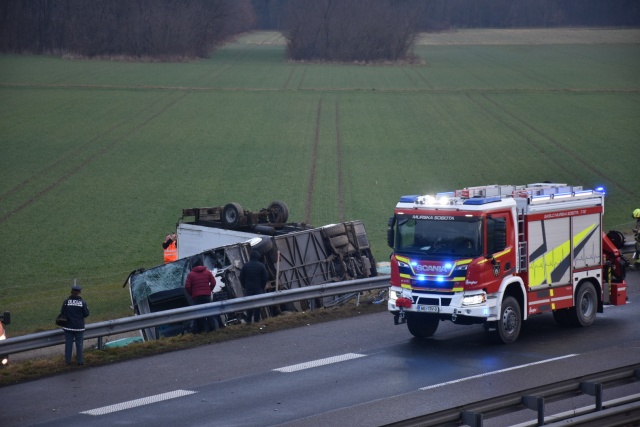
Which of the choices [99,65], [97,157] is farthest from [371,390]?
[99,65]

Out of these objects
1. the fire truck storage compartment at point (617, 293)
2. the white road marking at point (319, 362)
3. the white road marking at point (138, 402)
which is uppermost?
the fire truck storage compartment at point (617, 293)

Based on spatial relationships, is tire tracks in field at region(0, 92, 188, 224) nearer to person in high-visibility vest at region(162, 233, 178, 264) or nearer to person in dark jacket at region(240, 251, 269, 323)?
person in high-visibility vest at region(162, 233, 178, 264)

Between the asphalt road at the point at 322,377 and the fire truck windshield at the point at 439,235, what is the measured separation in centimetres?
167

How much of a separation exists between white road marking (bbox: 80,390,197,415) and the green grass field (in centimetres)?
700

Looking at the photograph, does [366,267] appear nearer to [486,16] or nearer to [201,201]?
[201,201]

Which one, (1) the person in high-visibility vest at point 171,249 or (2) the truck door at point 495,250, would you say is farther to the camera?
(1) the person in high-visibility vest at point 171,249

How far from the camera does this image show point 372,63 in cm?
10312

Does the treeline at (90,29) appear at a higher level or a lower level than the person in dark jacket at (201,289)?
higher

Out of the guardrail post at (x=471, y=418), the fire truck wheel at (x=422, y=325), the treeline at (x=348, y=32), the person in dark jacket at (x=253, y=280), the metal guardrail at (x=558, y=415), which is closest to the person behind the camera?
the guardrail post at (x=471, y=418)

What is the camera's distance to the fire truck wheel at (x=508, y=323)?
16672mm

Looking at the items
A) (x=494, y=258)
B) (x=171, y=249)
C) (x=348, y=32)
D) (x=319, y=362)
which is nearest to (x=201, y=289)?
(x=319, y=362)

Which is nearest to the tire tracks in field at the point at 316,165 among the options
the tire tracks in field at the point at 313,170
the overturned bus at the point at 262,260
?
the tire tracks in field at the point at 313,170

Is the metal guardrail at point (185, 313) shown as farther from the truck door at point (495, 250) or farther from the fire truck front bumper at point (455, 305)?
the truck door at point (495, 250)

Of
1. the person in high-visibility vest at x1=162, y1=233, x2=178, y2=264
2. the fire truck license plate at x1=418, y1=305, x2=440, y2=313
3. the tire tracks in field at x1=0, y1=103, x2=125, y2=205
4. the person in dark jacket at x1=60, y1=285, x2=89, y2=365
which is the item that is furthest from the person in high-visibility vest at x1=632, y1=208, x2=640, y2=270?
the tire tracks in field at x1=0, y1=103, x2=125, y2=205
